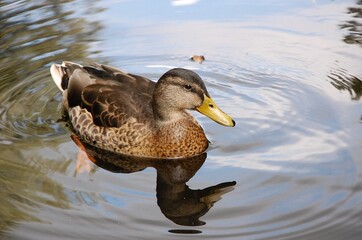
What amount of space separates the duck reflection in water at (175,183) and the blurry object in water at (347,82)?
1996mm

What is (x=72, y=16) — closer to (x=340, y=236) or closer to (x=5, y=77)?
(x=5, y=77)

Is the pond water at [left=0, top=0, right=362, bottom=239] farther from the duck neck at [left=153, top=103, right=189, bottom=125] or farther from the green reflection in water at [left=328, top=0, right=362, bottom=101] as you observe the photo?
the duck neck at [left=153, top=103, right=189, bottom=125]

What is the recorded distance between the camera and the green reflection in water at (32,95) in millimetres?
6316

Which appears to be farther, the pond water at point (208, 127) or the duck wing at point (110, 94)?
the duck wing at point (110, 94)

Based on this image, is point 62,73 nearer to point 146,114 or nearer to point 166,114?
point 146,114

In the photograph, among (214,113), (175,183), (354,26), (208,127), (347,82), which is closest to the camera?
(175,183)

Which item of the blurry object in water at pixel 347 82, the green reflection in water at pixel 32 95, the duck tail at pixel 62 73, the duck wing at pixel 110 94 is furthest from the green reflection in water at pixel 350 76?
the green reflection in water at pixel 32 95

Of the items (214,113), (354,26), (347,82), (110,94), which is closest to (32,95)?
(110,94)

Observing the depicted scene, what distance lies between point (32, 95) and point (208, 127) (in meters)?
2.29

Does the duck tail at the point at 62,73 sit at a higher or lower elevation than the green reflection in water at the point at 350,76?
higher

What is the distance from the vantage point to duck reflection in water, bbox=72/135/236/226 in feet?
19.7

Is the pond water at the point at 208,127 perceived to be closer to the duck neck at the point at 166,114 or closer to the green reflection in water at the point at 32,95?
the green reflection in water at the point at 32,95

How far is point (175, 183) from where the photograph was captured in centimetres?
659

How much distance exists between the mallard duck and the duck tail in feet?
1.90
